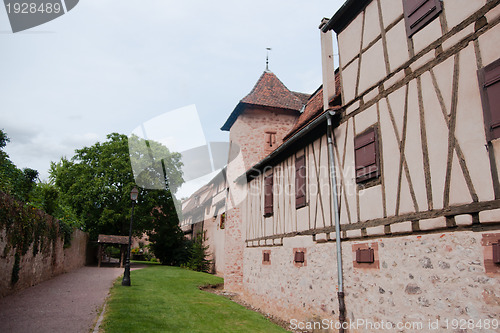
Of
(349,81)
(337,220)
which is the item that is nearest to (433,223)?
(337,220)

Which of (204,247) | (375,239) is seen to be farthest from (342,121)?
(204,247)

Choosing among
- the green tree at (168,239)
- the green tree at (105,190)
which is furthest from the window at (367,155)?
the green tree at (168,239)

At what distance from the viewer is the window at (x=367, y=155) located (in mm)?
5887

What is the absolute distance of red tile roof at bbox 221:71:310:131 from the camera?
1482cm

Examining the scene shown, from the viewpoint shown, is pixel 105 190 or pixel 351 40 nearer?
pixel 351 40

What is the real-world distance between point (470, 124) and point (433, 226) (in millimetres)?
1456

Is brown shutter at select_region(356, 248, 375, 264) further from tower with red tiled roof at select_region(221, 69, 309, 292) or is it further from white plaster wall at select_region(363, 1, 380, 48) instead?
tower with red tiled roof at select_region(221, 69, 309, 292)

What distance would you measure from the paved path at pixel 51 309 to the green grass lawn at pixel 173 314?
462 millimetres

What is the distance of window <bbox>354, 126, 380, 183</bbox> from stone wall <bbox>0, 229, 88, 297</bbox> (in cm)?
858

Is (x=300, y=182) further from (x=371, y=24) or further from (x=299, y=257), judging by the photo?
(x=371, y=24)

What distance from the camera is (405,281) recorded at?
16.4 feet

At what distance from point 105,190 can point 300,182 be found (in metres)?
18.5

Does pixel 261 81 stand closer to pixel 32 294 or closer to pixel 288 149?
pixel 288 149

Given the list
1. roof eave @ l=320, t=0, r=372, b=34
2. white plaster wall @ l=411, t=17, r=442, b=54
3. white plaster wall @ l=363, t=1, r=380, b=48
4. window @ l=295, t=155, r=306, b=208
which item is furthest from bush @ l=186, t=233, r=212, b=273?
white plaster wall @ l=411, t=17, r=442, b=54
